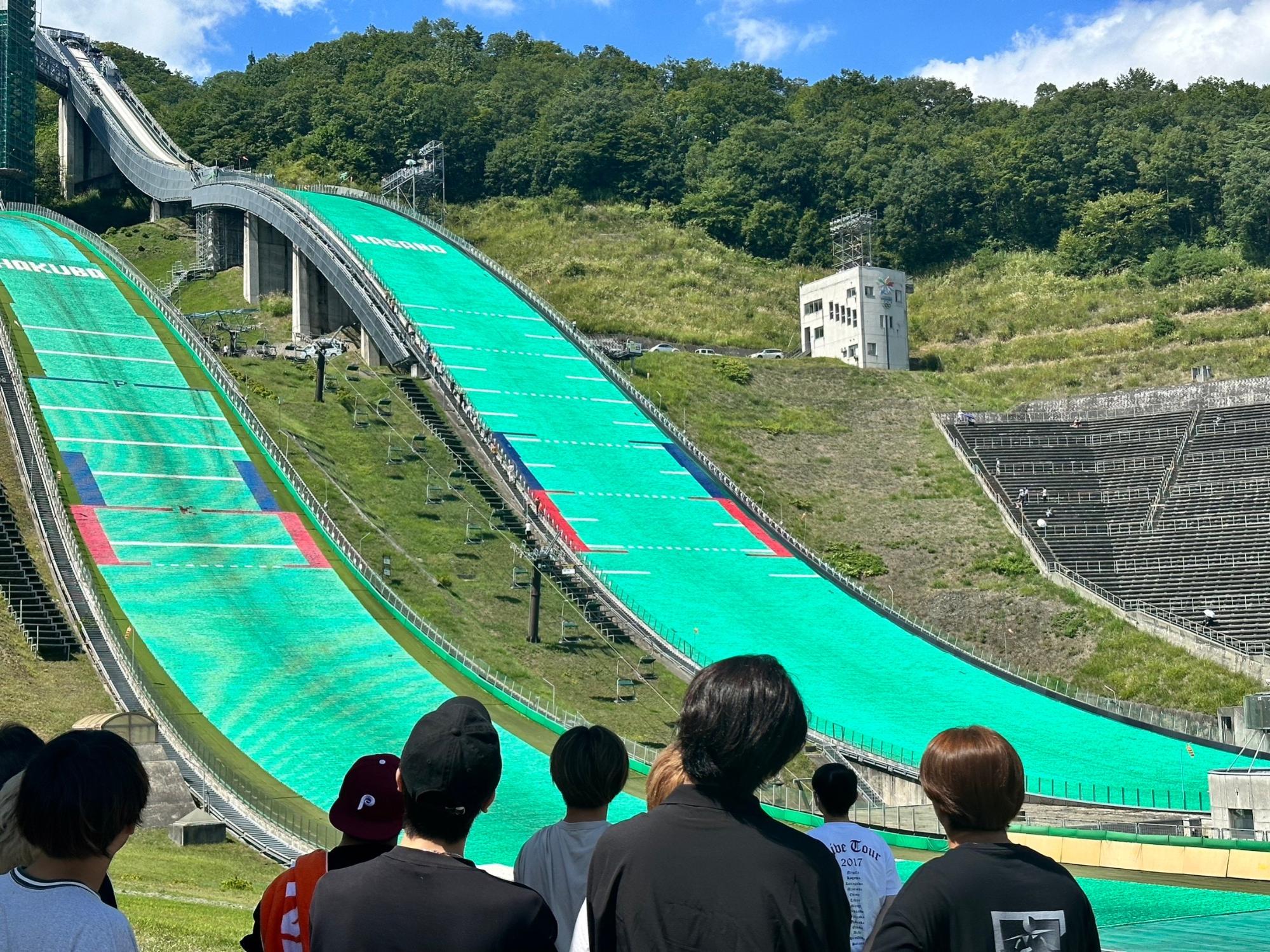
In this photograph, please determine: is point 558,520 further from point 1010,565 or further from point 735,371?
point 735,371

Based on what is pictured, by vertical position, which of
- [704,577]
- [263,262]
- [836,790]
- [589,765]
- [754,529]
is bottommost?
[704,577]

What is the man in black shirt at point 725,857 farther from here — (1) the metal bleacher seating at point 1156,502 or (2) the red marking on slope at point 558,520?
(2) the red marking on slope at point 558,520

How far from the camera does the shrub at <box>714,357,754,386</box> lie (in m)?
66.5

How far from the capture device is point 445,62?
128m

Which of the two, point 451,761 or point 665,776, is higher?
point 451,761

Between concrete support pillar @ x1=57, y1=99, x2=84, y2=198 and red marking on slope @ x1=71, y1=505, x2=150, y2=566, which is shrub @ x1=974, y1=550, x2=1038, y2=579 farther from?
concrete support pillar @ x1=57, y1=99, x2=84, y2=198

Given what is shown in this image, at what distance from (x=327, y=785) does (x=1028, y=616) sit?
25.7 m

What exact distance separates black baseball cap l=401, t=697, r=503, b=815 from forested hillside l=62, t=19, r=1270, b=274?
294ft

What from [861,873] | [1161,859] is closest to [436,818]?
[861,873]

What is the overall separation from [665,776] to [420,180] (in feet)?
291

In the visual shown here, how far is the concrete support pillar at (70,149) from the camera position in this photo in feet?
324

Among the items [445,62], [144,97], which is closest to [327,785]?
[144,97]

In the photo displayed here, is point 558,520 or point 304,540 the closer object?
point 304,540

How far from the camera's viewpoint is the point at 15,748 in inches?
278
